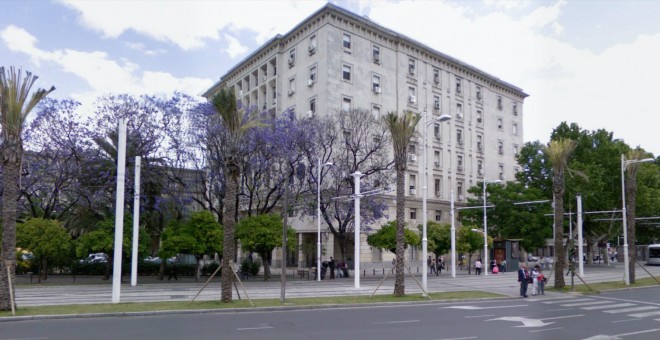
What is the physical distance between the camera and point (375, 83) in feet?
182

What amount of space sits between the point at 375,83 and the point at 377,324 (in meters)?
42.5

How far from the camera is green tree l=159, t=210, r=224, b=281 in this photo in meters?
32.8

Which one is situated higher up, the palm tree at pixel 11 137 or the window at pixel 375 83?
the window at pixel 375 83

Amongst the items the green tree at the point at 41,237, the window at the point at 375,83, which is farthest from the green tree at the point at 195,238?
the window at the point at 375,83

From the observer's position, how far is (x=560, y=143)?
3070 centimetres

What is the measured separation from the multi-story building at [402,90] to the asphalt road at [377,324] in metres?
27.2

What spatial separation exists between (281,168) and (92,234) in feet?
47.0

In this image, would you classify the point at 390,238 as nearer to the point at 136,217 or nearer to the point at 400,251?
the point at 400,251

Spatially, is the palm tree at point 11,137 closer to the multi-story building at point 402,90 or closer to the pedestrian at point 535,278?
the pedestrian at point 535,278

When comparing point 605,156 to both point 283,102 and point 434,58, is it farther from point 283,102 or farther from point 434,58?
point 283,102

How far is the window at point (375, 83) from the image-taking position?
5525 cm

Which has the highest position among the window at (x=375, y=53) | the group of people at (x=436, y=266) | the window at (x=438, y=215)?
the window at (x=375, y=53)

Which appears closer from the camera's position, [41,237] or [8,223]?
[8,223]

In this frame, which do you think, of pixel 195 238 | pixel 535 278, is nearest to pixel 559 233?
pixel 535 278
